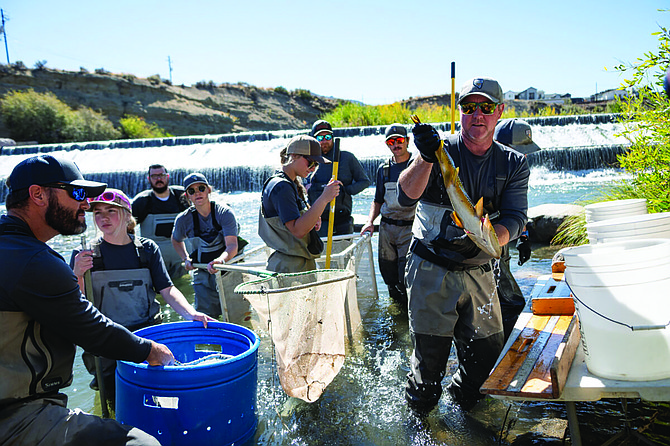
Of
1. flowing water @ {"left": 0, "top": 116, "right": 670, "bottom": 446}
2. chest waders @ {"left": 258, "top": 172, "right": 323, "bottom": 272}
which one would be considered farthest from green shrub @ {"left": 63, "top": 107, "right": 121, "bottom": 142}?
chest waders @ {"left": 258, "top": 172, "right": 323, "bottom": 272}

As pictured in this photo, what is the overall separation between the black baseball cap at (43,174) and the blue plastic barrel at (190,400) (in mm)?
1053

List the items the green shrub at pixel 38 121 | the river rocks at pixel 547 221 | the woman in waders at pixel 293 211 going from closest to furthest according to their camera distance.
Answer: the woman in waders at pixel 293 211
the river rocks at pixel 547 221
the green shrub at pixel 38 121

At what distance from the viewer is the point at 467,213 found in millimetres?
2783

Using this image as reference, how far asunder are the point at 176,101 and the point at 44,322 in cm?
→ 5562

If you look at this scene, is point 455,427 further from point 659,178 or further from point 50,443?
point 659,178

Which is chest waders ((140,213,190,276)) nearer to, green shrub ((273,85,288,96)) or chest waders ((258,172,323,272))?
chest waders ((258,172,323,272))

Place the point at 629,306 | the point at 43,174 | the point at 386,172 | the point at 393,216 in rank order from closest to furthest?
the point at 629,306
the point at 43,174
the point at 393,216
the point at 386,172

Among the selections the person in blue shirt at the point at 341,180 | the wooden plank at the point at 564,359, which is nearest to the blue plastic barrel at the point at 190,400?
the wooden plank at the point at 564,359

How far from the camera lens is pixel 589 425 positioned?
3.36 meters

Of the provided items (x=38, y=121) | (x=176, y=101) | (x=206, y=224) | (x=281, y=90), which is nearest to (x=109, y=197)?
(x=206, y=224)

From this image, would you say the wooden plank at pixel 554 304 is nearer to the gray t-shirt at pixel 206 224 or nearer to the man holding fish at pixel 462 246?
the man holding fish at pixel 462 246

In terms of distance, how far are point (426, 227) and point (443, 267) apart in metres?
0.28

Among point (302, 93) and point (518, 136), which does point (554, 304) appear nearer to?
point (518, 136)

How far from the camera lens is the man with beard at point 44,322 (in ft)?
7.21
